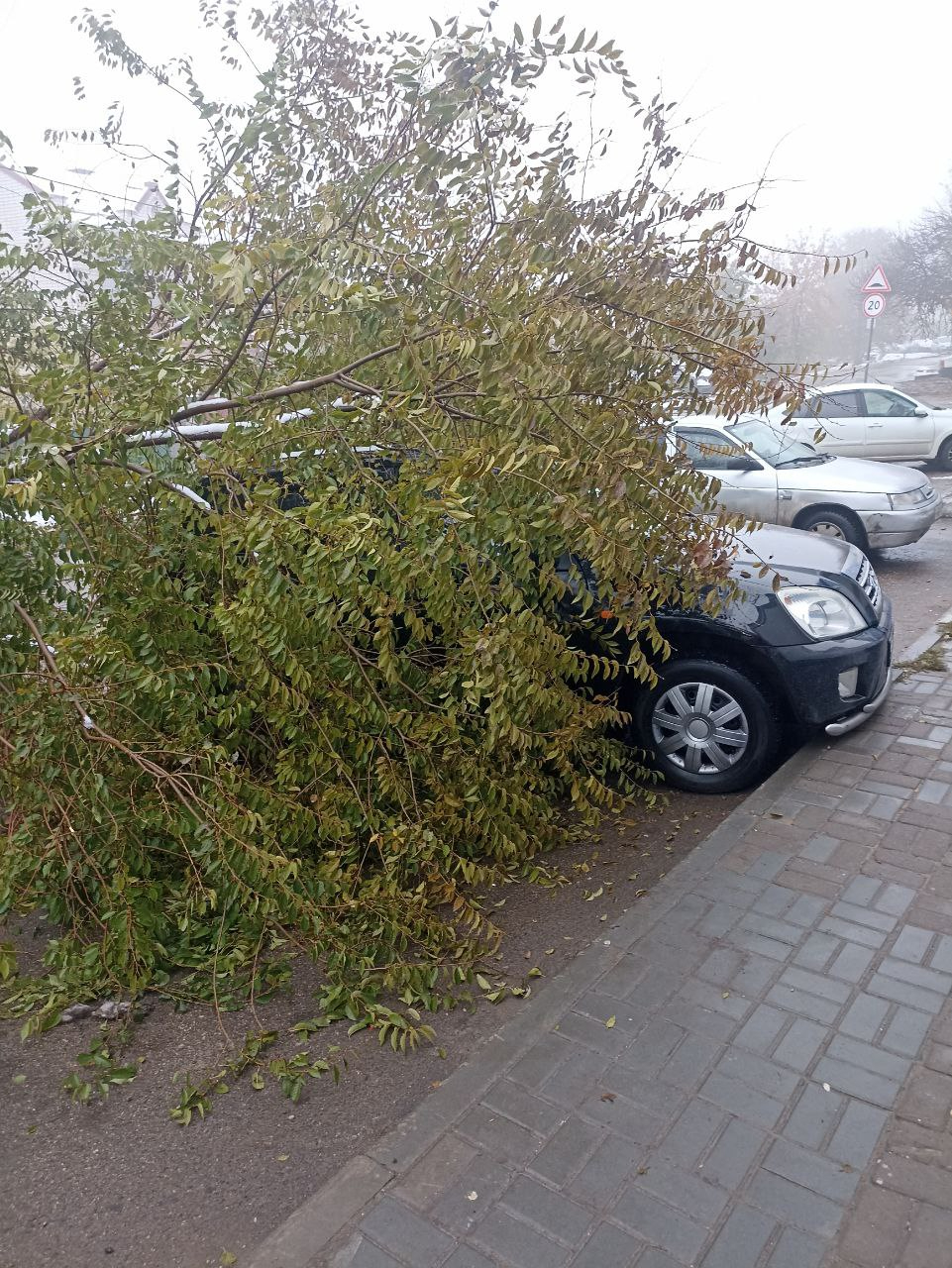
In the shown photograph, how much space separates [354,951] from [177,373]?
7.35 feet

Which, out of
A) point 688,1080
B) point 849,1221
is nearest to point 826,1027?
point 688,1080

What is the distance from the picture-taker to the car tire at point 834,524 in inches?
386

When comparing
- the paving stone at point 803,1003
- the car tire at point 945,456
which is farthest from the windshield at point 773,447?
the paving stone at point 803,1003

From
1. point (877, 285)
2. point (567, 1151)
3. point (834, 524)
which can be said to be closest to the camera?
point (567, 1151)

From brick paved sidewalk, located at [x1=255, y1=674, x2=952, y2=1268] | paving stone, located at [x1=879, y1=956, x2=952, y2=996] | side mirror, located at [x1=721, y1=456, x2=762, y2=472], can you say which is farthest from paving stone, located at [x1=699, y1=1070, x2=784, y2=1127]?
side mirror, located at [x1=721, y1=456, x2=762, y2=472]

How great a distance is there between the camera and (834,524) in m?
9.90

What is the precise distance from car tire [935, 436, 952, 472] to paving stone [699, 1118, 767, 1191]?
Result: 586 inches

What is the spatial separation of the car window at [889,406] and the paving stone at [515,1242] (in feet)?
48.1

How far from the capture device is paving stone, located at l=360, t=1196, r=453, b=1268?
231cm

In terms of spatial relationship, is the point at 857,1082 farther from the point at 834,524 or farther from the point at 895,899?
the point at 834,524

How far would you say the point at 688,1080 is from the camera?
9.31ft

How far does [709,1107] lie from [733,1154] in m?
0.18

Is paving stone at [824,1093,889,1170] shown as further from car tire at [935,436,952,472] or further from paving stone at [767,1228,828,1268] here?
car tire at [935,436,952,472]

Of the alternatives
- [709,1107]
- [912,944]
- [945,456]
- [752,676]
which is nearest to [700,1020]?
[709,1107]
